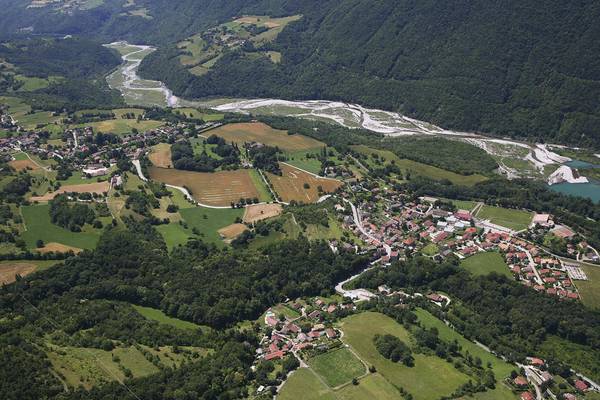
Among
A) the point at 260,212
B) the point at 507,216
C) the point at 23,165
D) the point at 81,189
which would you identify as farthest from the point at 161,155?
the point at 507,216

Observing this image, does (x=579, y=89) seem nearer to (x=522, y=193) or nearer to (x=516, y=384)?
(x=522, y=193)

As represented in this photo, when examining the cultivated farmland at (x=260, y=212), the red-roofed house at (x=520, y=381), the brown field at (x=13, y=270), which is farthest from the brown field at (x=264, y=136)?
the red-roofed house at (x=520, y=381)

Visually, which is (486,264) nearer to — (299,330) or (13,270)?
(299,330)

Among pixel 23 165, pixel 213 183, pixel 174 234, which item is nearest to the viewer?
pixel 174 234

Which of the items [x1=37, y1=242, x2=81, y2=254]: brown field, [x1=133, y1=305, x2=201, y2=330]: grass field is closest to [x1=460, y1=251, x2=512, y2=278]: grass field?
[x1=133, y1=305, x2=201, y2=330]: grass field

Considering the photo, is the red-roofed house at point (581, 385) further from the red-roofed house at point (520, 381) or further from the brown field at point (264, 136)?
the brown field at point (264, 136)
